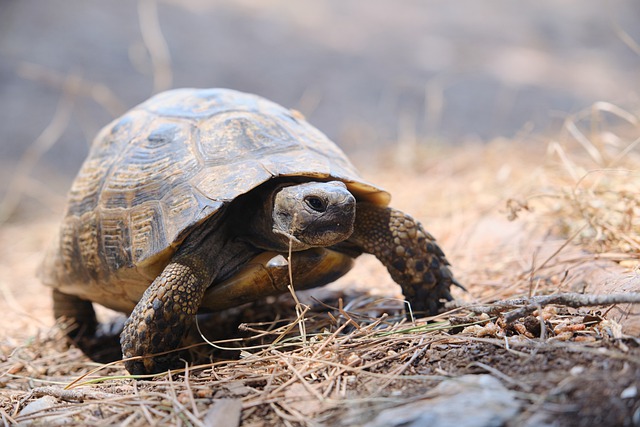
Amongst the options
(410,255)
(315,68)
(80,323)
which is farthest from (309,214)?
(315,68)

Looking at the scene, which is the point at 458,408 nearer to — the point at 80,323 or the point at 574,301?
the point at 574,301

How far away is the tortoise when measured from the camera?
8.25ft

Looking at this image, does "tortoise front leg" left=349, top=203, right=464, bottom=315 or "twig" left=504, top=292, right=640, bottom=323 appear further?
"tortoise front leg" left=349, top=203, right=464, bottom=315

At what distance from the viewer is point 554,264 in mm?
2957

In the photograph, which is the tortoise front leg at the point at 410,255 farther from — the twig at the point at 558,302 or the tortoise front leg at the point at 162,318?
the tortoise front leg at the point at 162,318

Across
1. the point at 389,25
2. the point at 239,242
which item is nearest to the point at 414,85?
the point at 389,25

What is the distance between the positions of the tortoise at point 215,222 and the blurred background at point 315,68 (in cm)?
419

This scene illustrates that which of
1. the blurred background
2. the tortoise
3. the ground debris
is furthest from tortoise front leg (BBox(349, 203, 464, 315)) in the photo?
the blurred background

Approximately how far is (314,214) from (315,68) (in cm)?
1004

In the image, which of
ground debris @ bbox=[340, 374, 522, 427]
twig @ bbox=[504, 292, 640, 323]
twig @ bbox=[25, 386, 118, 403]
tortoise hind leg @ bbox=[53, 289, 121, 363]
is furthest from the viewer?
tortoise hind leg @ bbox=[53, 289, 121, 363]

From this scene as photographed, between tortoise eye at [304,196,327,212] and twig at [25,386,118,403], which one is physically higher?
tortoise eye at [304,196,327,212]

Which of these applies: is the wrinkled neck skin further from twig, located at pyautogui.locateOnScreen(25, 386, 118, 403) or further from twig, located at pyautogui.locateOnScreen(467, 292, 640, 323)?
twig, located at pyautogui.locateOnScreen(25, 386, 118, 403)

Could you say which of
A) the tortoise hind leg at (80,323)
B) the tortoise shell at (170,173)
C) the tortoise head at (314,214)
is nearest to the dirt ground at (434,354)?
the tortoise hind leg at (80,323)

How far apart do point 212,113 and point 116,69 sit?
8.79 meters
